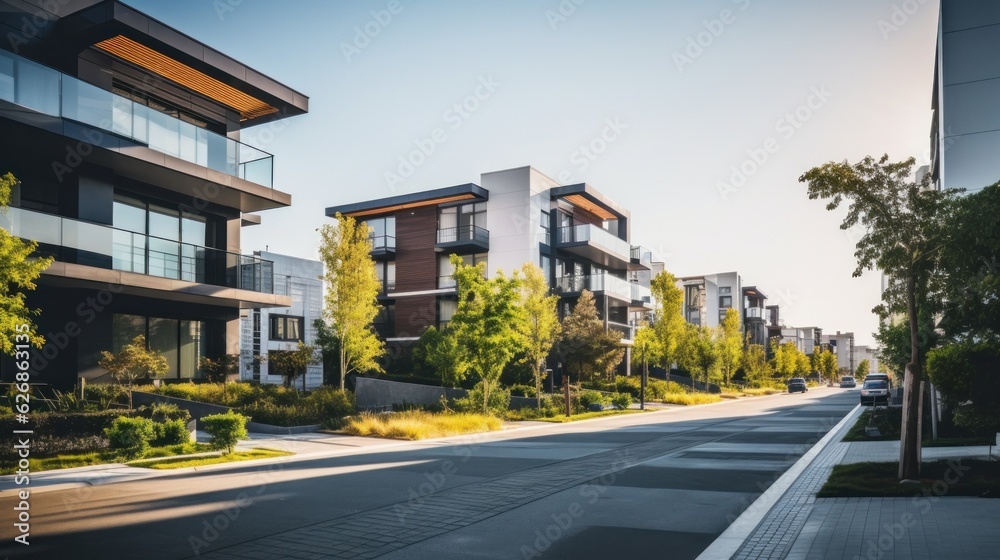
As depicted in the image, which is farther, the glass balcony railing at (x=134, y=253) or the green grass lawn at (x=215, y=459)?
the glass balcony railing at (x=134, y=253)

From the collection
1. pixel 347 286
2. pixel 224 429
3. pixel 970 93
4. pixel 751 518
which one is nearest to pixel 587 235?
pixel 347 286

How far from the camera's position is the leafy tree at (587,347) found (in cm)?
3716

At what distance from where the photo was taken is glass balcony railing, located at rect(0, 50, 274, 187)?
16438 mm

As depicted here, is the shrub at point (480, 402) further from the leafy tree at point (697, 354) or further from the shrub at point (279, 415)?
the leafy tree at point (697, 354)

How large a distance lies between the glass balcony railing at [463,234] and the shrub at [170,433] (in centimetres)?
2694

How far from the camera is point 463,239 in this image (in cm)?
4206

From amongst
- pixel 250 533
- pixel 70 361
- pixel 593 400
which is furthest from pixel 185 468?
pixel 593 400

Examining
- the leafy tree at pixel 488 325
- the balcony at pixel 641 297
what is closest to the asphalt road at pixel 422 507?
the leafy tree at pixel 488 325

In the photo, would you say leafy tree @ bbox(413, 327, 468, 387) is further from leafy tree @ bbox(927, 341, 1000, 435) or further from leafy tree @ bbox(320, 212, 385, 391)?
leafy tree @ bbox(927, 341, 1000, 435)

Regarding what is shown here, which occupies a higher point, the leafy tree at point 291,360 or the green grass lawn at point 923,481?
the leafy tree at point 291,360

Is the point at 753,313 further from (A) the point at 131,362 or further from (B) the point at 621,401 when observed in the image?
(A) the point at 131,362

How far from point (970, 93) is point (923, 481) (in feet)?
63.4

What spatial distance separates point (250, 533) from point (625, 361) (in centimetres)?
4585

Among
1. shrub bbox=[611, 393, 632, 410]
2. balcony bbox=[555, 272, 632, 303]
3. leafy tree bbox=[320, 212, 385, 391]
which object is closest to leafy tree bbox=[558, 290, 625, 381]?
shrub bbox=[611, 393, 632, 410]
